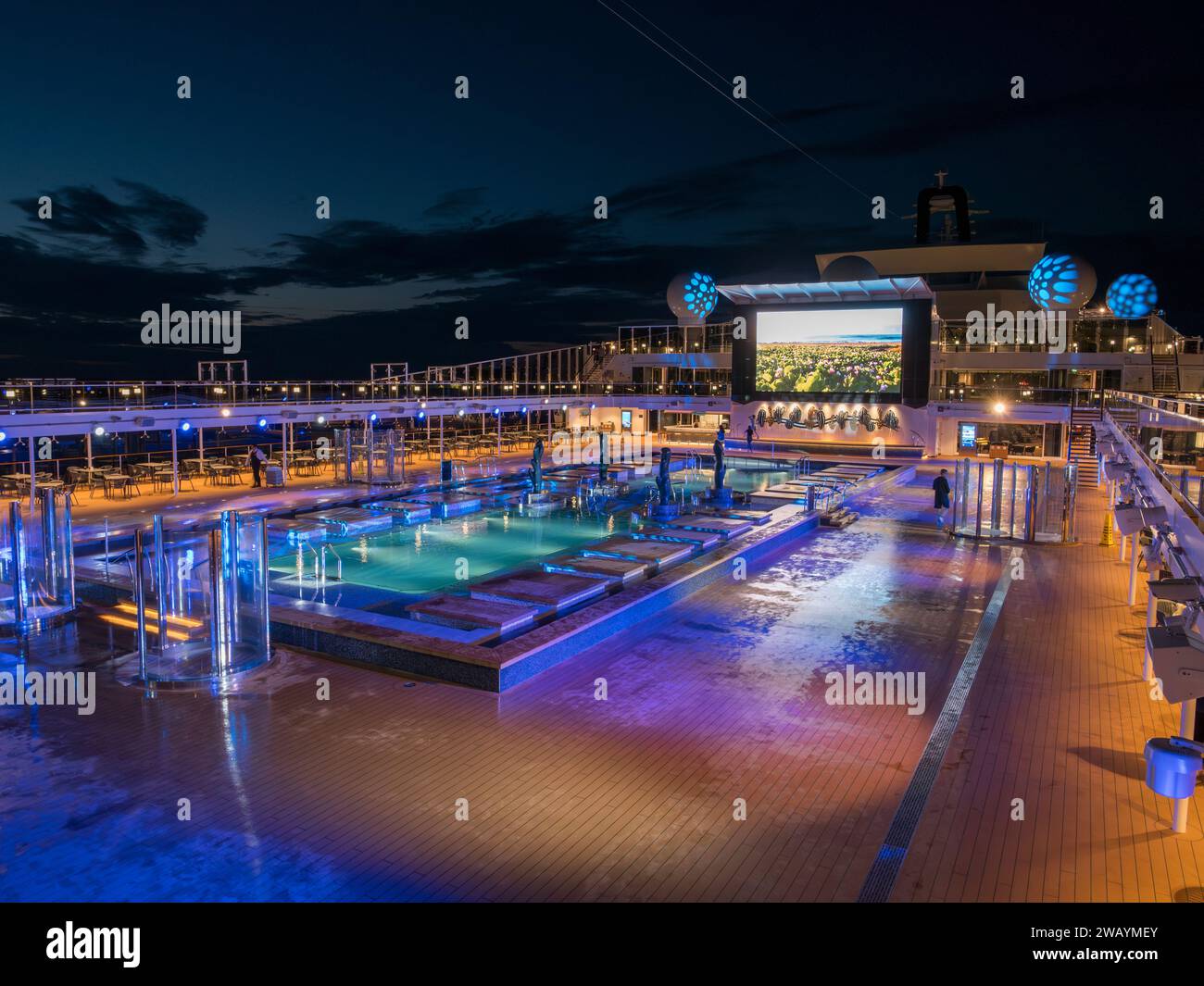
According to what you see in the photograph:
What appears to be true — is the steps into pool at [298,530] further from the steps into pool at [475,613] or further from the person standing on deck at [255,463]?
the person standing on deck at [255,463]

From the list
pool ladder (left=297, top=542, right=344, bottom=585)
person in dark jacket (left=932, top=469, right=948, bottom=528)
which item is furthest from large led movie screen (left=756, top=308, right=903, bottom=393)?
pool ladder (left=297, top=542, right=344, bottom=585)

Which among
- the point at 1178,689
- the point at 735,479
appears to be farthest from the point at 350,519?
the point at 735,479

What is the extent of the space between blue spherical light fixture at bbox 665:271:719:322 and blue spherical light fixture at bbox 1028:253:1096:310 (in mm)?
11508

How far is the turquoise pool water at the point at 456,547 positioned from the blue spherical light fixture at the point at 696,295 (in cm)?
2152

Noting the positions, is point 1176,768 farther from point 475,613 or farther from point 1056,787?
point 475,613

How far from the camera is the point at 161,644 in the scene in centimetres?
702

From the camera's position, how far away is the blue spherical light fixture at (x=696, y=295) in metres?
35.9

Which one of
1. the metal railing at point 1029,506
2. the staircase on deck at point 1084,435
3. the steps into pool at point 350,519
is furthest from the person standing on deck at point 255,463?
the staircase on deck at point 1084,435

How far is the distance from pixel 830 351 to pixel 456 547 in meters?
18.4

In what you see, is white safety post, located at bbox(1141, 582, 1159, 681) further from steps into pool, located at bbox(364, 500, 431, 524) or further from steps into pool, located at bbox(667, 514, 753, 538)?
steps into pool, located at bbox(364, 500, 431, 524)

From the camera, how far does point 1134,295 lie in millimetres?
27953

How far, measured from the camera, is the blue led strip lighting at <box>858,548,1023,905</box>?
424cm

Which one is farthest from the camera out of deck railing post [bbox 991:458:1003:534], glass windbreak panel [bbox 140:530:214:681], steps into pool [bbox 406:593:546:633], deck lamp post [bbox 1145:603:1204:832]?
deck railing post [bbox 991:458:1003:534]
